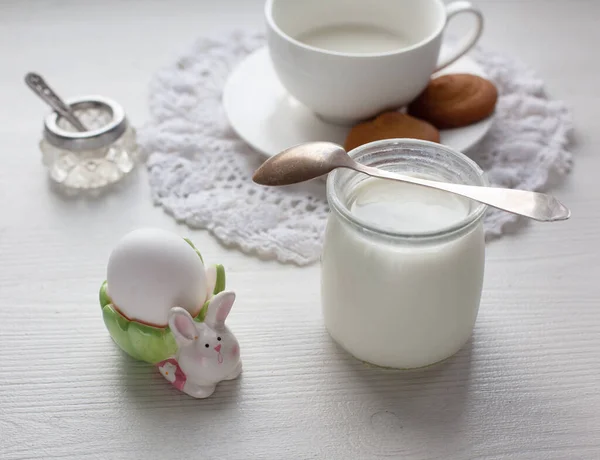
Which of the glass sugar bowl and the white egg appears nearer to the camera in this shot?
the white egg

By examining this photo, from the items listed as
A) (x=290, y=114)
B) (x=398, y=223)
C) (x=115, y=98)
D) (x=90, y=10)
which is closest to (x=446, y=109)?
(x=290, y=114)

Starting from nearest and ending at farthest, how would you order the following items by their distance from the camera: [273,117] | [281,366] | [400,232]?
[400,232] → [281,366] → [273,117]

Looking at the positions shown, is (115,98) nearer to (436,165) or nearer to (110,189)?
(110,189)

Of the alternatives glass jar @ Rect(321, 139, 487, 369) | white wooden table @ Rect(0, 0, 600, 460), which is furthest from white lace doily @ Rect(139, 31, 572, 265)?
glass jar @ Rect(321, 139, 487, 369)

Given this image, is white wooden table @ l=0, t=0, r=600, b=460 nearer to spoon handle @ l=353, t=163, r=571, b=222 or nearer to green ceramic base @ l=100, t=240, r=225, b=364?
green ceramic base @ l=100, t=240, r=225, b=364

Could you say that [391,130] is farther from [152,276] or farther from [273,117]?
[152,276]

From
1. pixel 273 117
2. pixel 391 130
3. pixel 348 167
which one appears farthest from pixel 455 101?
pixel 348 167
